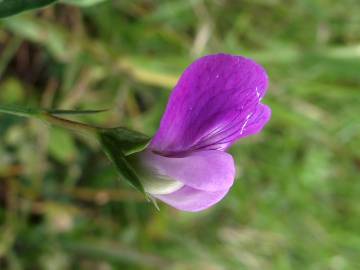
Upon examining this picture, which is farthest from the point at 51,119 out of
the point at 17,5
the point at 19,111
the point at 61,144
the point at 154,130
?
the point at 154,130

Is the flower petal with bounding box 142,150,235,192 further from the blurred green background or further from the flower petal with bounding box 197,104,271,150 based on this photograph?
the blurred green background

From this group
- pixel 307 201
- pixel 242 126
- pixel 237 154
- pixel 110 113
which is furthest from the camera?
pixel 307 201

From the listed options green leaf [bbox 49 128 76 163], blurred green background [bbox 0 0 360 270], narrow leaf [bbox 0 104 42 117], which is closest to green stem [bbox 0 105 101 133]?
narrow leaf [bbox 0 104 42 117]

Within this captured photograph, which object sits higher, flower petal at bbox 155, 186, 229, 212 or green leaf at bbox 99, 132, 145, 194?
flower petal at bbox 155, 186, 229, 212

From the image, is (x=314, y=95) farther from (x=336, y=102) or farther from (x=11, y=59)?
(x=11, y=59)

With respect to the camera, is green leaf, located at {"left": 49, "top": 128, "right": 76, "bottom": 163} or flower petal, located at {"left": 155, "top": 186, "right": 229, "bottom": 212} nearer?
flower petal, located at {"left": 155, "top": 186, "right": 229, "bottom": 212}

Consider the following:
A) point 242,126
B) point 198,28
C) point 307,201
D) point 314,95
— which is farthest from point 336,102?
point 242,126

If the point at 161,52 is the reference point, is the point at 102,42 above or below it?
below

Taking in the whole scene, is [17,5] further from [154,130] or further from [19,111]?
[154,130]
